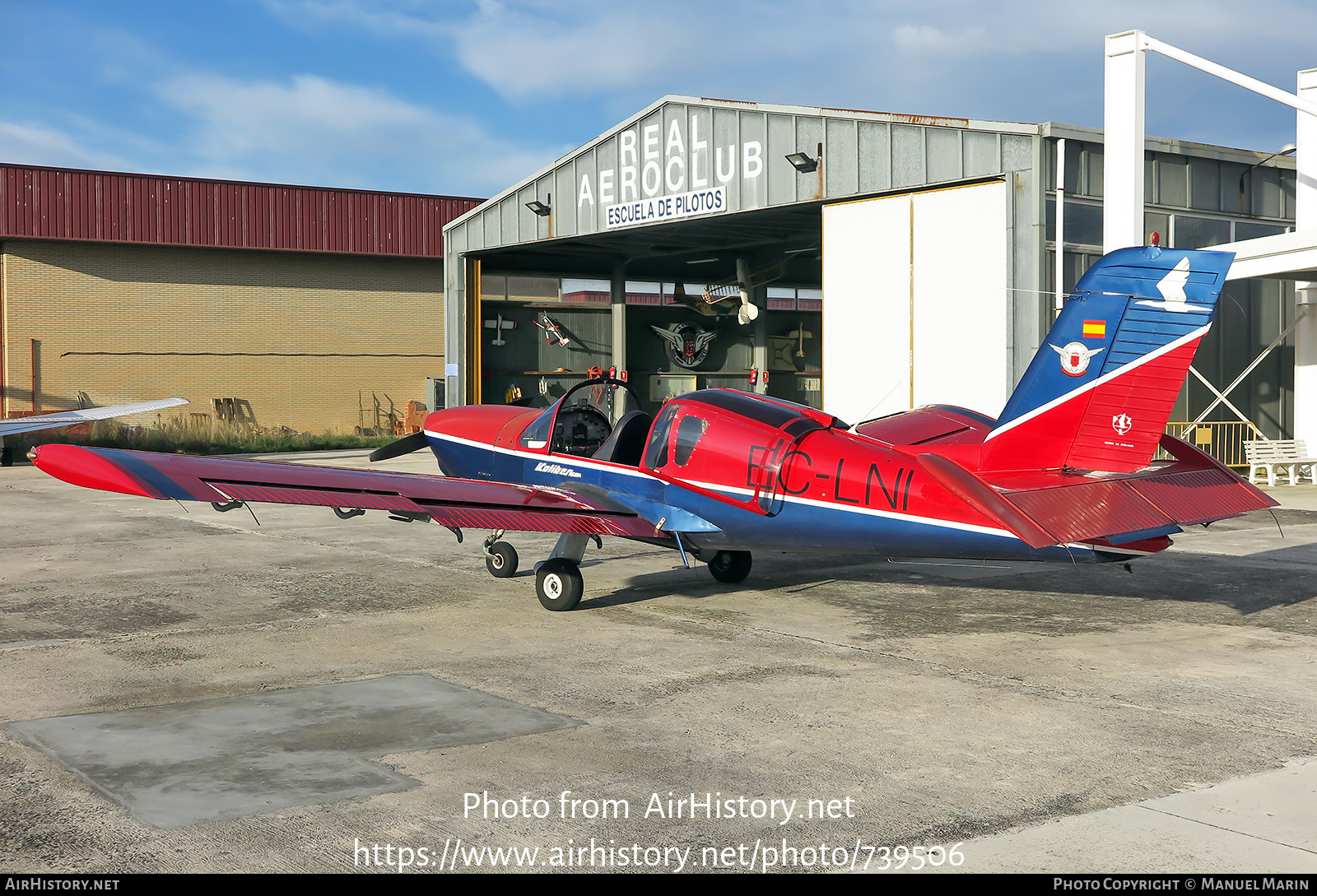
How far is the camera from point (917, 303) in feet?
63.8

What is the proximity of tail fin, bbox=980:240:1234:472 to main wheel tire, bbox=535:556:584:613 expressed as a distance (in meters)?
3.83

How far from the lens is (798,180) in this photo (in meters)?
21.5

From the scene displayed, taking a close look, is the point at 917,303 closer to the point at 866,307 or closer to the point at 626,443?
the point at 866,307

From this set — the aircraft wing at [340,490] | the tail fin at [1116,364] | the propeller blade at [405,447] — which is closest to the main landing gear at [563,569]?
the aircraft wing at [340,490]

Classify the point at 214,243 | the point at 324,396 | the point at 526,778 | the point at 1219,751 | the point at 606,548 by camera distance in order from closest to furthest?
the point at 526,778 → the point at 1219,751 → the point at 606,548 → the point at 214,243 → the point at 324,396

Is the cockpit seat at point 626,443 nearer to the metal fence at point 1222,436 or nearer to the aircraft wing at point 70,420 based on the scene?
the aircraft wing at point 70,420

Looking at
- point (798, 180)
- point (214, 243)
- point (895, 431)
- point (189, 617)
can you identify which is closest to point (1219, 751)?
point (895, 431)

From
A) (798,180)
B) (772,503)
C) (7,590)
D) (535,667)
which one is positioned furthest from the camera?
(798,180)

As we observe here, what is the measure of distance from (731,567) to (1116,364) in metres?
4.76

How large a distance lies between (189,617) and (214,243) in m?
32.1

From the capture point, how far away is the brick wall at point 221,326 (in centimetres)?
3656

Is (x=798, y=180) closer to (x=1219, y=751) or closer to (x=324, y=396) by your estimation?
(x=1219, y=751)

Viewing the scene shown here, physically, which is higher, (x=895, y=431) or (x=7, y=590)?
(x=895, y=431)

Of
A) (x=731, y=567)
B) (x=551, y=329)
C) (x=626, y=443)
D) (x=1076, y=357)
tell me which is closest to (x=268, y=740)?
(x=626, y=443)
